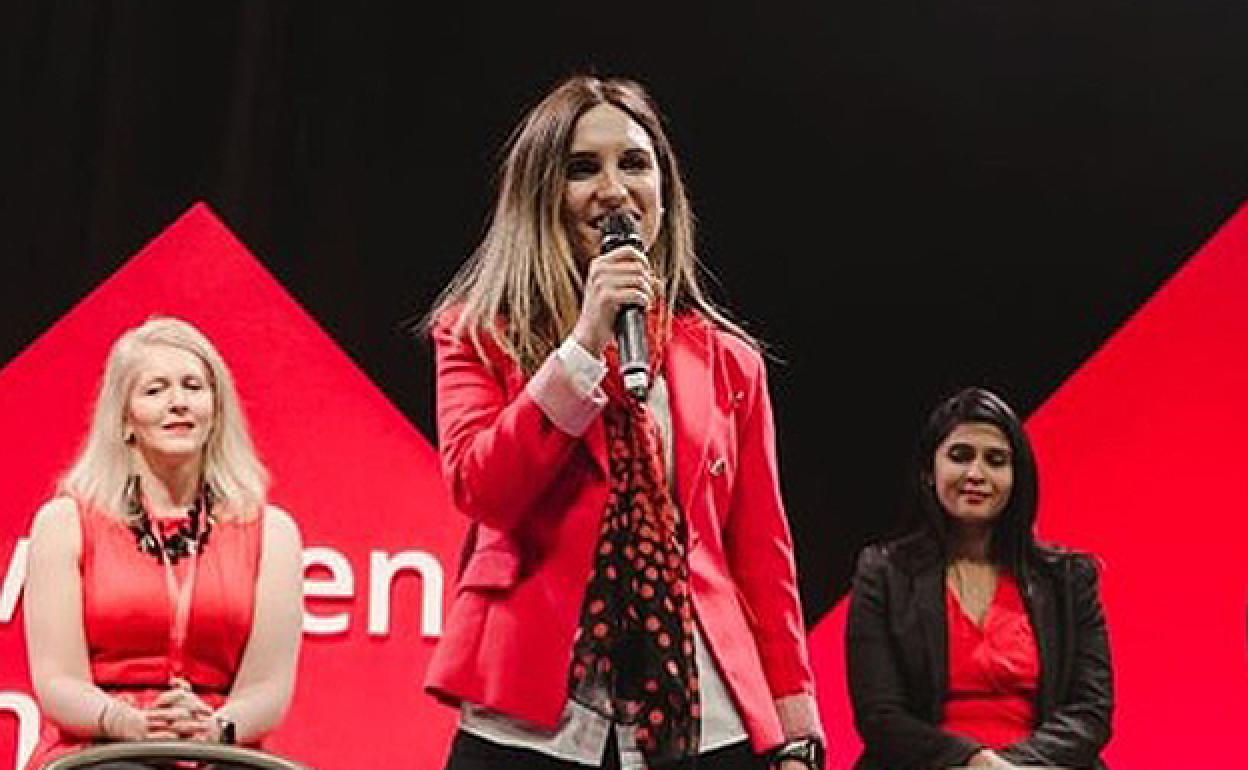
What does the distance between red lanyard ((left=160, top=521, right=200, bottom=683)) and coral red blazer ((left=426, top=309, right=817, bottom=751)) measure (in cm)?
124

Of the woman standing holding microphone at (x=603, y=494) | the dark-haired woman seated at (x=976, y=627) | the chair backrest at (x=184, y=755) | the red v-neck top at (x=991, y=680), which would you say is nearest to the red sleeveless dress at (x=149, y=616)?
the chair backrest at (x=184, y=755)

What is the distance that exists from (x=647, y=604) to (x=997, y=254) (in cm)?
318

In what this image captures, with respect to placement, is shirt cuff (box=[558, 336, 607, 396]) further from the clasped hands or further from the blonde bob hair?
the blonde bob hair

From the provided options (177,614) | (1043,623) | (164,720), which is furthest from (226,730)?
(1043,623)

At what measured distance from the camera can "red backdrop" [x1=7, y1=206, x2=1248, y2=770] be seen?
4602 millimetres

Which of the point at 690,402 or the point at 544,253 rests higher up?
the point at 544,253

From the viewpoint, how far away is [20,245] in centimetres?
462

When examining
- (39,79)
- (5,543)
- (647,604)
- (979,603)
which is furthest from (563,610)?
(39,79)

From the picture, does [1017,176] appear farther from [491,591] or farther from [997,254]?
[491,591]

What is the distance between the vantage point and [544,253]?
236 cm

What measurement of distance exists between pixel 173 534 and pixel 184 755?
88 centimetres

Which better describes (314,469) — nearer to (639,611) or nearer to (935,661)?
(935,661)

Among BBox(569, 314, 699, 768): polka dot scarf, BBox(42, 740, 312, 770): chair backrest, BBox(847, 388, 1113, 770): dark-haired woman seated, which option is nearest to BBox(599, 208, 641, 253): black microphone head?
BBox(569, 314, 699, 768): polka dot scarf

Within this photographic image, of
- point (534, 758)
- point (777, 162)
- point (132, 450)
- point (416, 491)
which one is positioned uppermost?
point (777, 162)
